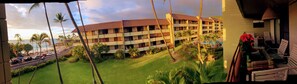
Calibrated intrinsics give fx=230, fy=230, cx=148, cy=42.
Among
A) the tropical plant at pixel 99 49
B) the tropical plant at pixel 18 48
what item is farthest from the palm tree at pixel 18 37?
the tropical plant at pixel 99 49

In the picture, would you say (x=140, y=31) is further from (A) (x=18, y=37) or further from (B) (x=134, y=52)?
(A) (x=18, y=37)

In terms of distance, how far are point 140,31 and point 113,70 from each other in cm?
420

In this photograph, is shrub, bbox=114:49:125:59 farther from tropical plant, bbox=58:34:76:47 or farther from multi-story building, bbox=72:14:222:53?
tropical plant, bbox=58:34:76:47

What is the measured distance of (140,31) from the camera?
2036 centimetres

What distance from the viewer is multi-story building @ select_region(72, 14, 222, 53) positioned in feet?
66.0

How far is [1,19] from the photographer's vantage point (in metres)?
1.98

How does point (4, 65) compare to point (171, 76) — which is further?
point (171, 76)

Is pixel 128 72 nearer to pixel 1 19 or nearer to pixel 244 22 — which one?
pixel 244 22

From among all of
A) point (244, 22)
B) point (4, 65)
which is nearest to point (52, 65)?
point (244, 22)

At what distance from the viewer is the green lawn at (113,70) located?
1955cm

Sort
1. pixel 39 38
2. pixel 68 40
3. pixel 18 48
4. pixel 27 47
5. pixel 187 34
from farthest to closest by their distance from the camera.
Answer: pixel 68 40 → pixel 187 34 → pixel 39 38 → pixel 27 47 → pixel 18 48

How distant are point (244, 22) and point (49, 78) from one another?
1722cm

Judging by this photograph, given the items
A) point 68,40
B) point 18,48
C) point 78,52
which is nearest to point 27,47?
point 18,48

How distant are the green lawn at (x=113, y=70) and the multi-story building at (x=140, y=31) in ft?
3.75
